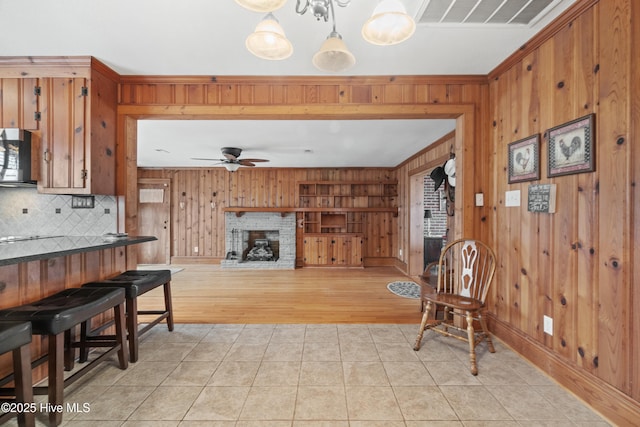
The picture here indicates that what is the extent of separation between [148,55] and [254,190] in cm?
432

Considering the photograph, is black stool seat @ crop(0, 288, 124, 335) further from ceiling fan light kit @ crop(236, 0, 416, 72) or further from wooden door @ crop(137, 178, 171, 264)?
wooden door @ crop(137, 178, 171, 264)

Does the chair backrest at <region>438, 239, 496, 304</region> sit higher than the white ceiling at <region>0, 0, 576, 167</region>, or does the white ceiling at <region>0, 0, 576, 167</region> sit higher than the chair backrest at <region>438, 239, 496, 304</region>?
the white ceiling at <region>0, 0, 576, 167</region>

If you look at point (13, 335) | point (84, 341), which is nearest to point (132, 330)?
point (84, 341)

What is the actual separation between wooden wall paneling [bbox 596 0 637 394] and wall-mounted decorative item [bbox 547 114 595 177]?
1.6 inches

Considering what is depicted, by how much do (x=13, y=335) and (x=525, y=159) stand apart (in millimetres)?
3382

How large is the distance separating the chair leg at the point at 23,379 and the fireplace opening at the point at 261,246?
15.8ft

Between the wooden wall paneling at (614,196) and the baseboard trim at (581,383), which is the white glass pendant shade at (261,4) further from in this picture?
the baseboard trim at (581,383)

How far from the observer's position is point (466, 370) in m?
1.89

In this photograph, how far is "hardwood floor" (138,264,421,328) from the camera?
9.66 ft

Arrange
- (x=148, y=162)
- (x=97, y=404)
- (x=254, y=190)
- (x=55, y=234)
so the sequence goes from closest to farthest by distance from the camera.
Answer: (x=97, y=404), (x=55, y=234), (x=148, y=162), (x=254, y=190)

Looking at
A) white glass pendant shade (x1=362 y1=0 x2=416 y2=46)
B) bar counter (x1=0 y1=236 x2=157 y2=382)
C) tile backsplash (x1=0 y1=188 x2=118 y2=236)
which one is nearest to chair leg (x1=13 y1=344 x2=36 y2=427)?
bar counter (x1=0 y1=236 x2=157 y2=382)

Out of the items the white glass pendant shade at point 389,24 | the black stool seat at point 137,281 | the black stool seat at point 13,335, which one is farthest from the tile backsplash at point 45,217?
the white glass pendant shade at point 389,24

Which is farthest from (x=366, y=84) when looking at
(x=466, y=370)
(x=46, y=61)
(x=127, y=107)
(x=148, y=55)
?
(x=46, y=61)

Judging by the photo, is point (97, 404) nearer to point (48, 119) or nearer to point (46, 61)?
point (48, 119)
